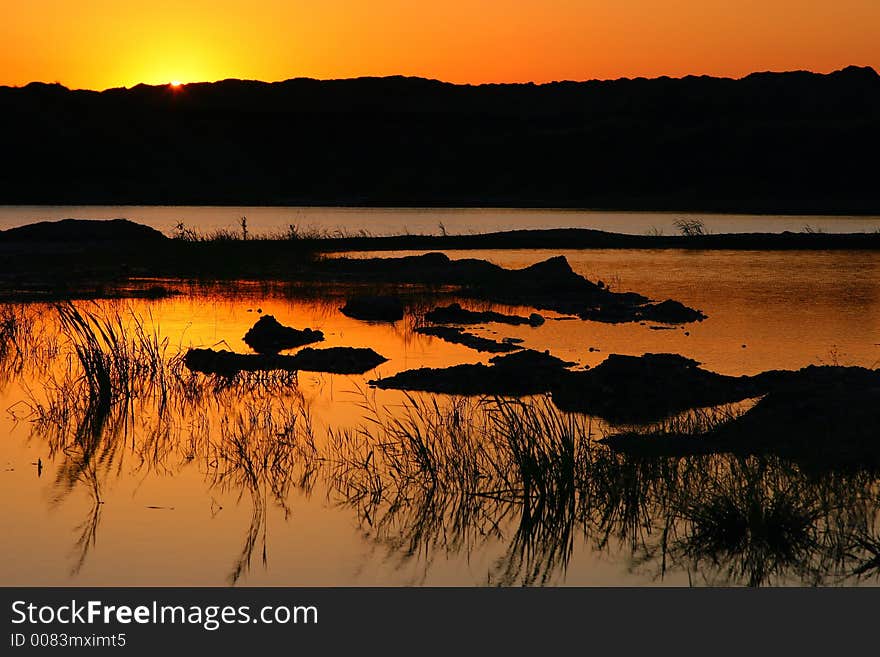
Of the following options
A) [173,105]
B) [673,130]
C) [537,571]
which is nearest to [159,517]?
[537,571]

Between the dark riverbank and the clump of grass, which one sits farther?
the clump of grass

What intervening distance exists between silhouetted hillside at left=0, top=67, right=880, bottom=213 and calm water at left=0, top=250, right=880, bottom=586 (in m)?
66.7

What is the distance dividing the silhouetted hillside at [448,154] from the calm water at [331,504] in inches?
2625

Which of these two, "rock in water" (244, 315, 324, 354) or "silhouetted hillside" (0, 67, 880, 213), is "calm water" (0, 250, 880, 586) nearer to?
"rock in water" (244, 315, 324, 354)

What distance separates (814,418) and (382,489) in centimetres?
299

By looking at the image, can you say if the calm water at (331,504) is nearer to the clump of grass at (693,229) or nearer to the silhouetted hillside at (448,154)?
the clump of grass at (693,229)

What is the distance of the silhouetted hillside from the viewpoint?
94.2m

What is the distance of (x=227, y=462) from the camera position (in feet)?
29.7

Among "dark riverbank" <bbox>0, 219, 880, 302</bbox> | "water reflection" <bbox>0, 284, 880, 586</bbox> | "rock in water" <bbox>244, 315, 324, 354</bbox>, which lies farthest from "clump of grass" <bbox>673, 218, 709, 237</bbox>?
"water reflection" <bbox>0, 284, 880, 586</bbox>

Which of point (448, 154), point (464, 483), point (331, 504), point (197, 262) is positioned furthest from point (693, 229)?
point (448, 154)

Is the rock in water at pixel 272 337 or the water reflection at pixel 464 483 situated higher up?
the rock in water at pixel 272 337

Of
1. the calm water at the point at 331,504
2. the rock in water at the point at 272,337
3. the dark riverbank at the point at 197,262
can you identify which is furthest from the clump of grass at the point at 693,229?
the calm water at the point at 331,504

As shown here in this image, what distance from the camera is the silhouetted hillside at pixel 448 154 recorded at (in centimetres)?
9425

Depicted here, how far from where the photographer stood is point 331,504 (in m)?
7.97
